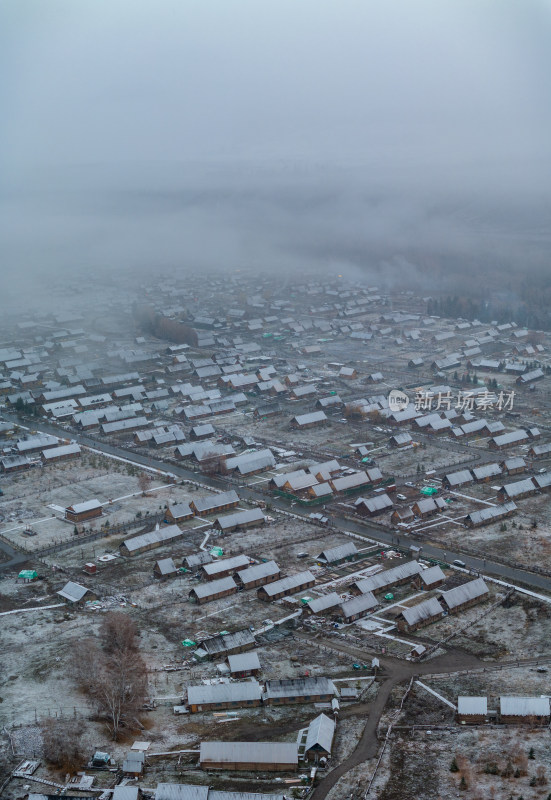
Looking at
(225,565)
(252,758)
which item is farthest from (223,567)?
(252,758)

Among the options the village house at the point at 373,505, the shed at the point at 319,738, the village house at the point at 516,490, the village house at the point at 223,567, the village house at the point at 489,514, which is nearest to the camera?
the shed at the point at 319,738

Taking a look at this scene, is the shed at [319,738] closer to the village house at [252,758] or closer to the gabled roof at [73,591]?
the village house at [252,758]

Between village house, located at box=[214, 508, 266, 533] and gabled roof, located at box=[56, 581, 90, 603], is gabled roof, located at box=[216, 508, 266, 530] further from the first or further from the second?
gabled roof, located at box=[56, 581, 90, 603]

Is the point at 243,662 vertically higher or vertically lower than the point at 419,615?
higher

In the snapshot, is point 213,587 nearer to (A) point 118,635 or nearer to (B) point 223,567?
(B) point 223,567

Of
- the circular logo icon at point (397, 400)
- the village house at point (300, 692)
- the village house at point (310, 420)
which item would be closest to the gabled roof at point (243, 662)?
the village house at point (300, 692)

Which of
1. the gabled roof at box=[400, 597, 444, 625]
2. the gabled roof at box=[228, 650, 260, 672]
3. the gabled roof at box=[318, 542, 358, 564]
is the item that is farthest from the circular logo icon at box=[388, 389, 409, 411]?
the gabled roof at box=[228, 650, 260, 672]
